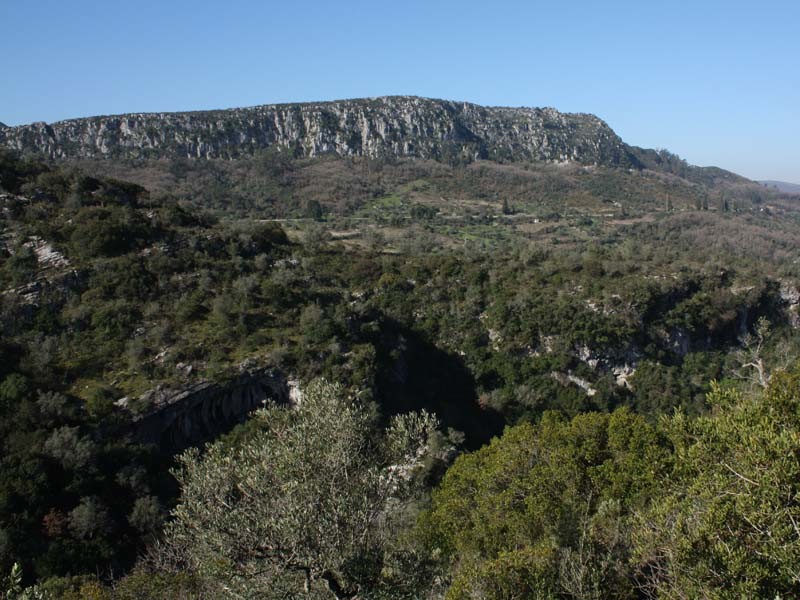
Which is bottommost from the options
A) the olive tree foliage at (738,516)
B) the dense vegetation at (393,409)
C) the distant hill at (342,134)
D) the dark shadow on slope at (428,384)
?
the dark shadow on slope at (428,384)

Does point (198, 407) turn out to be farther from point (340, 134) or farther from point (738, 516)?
point (340, 134)

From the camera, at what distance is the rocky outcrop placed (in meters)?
26.6

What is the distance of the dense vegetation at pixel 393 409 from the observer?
10172mm

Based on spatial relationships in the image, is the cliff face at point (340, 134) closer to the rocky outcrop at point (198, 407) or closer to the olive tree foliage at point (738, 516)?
the rocky outcrop at point (198, 407)

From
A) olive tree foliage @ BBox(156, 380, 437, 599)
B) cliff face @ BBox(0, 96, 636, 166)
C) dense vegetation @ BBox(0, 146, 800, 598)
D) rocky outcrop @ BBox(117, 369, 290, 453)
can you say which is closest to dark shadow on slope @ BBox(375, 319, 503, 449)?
dense vegetation @ BBox(0, 146, 800, 598)

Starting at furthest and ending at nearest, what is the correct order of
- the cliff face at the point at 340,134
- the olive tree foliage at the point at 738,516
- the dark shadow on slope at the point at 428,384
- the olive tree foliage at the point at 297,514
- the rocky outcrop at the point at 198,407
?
the cliff face at the point at 340,134, the dark shadow on slope at the point at 428,384, the rocky outcrop at the point at 198,407, the olive tree foliage at the point at 297,514, the olive tree foliage at the point at 738,516

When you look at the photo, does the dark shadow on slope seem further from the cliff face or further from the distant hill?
the cliff face

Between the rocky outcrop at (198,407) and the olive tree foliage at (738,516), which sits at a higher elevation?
the olive tree foliage at (738,516)

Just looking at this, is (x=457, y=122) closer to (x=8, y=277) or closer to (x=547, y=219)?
(x=547, y=219)

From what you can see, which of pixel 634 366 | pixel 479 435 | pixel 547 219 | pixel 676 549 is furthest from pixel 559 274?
pixel 547 219

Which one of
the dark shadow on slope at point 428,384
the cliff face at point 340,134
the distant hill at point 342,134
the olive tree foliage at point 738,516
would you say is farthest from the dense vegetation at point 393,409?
the cliff face at point 340,134

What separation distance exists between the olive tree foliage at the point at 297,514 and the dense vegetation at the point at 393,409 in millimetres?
57

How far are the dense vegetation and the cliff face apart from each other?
9224 centimetres

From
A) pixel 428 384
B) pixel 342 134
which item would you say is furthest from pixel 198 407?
pixel 342 134
